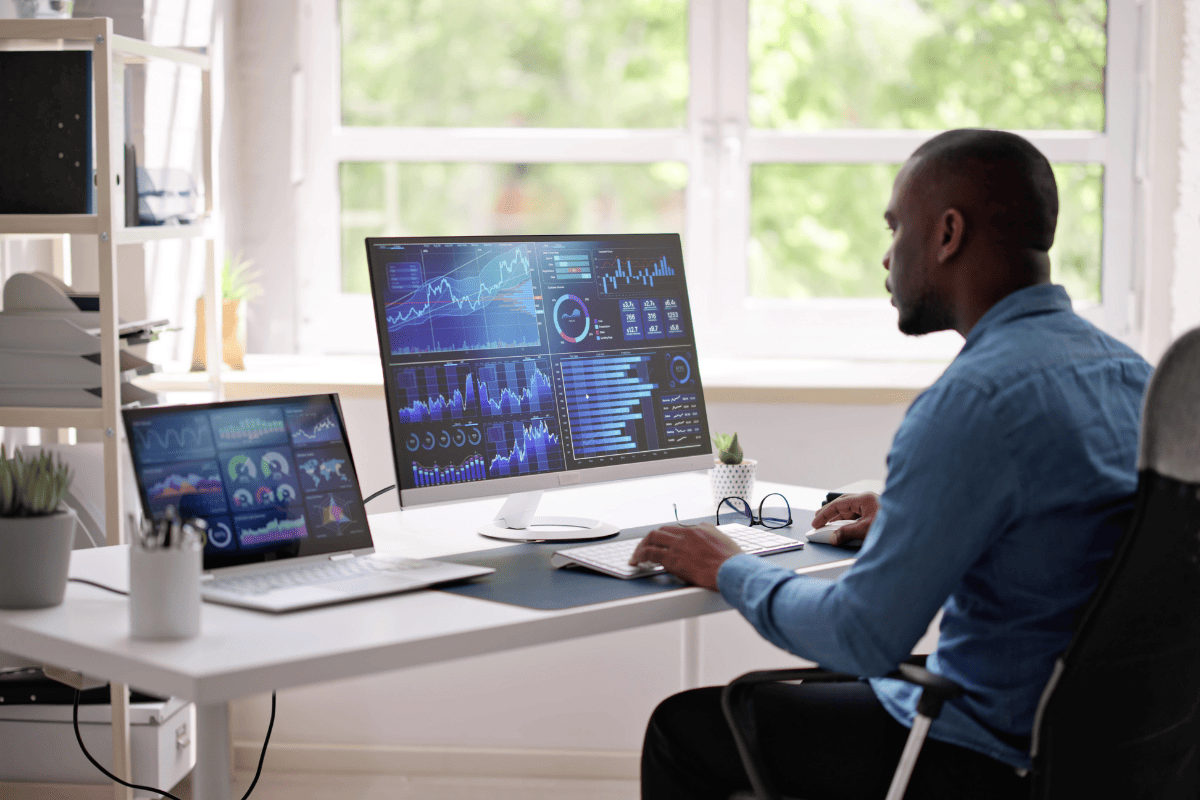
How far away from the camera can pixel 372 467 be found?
284 cm

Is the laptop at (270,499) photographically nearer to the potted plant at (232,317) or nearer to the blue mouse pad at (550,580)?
the blue mouse pad at (550,580)

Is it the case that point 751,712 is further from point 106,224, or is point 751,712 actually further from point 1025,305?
point 106,224

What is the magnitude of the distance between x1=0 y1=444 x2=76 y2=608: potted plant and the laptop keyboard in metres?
0.17

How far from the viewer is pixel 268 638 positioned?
1324 millimetres

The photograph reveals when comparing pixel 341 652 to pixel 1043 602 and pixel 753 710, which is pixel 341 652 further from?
pixel 1043 602

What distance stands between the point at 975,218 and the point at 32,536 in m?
1.15

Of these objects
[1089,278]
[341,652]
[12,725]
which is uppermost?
[1089,278]

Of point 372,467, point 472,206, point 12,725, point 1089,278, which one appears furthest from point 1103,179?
point 12,725

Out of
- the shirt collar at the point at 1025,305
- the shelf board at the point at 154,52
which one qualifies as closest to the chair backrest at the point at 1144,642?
the shirt collar at the point at 1025,305

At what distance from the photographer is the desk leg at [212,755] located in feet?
4.35

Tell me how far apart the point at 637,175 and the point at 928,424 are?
199cm

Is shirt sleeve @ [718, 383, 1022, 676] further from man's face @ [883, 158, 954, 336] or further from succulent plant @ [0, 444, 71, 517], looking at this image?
succulent plant @ [0, 444, 71, 517]

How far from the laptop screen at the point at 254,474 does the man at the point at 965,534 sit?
436 mm

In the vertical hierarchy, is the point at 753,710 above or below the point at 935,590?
below
